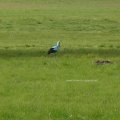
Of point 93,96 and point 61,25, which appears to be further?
point 61,25

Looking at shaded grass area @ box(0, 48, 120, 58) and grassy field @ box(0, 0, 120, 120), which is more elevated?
grassy field @ box(0, 0, 120, 120)

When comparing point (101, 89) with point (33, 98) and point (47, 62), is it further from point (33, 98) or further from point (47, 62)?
point (47, 62)

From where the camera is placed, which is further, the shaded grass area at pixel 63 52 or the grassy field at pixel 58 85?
the shaded grass area at pixel 63 52

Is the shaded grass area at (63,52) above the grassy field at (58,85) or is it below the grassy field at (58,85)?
below

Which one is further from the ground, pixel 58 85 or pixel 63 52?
pixel 58 85

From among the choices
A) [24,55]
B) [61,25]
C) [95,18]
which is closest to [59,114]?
[24,55]

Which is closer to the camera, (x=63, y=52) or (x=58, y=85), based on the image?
(x=58, y=85)

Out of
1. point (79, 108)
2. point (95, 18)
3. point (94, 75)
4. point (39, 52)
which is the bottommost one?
point (95, 18)

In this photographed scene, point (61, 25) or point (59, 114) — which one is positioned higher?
point (59, 114)

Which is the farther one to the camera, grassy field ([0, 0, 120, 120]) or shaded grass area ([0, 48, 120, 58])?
shaded grass area ([0, 48, 120, 58])

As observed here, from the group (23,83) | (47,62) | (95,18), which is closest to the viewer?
(23,83)

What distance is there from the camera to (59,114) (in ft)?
33.7

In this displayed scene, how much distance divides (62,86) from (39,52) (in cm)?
969

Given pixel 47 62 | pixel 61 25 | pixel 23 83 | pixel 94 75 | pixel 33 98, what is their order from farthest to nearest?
pixel 61 25
pixel 47 62
pixel 94 75
pixel 23 83
pixel 33 98
